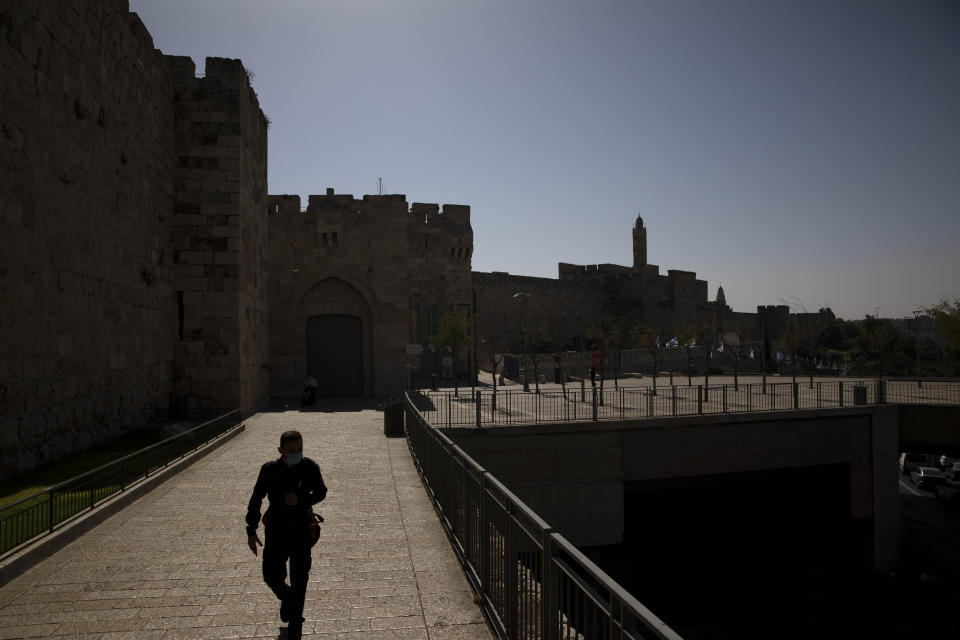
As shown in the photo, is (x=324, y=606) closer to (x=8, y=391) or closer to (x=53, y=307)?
(x=8, y=391)

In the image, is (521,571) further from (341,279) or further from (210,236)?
(341,279)

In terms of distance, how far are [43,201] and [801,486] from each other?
19.9 metres

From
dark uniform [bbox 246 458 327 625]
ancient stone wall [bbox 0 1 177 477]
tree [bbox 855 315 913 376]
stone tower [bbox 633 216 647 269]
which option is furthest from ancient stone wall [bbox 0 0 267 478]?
stone tower [bbox 633 216 647 269]

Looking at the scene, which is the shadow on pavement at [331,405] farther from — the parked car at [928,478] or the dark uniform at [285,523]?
the parked car at [928,478]

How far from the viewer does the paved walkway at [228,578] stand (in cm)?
409

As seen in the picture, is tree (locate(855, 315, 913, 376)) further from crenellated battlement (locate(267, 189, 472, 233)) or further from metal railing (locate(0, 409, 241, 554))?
metal railing (locate(0, 409, 241, 554))

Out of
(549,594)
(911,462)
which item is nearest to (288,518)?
(549,594)

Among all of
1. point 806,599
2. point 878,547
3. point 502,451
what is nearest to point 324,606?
point 502,451

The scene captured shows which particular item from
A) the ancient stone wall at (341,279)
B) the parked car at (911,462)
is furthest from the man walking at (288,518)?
the parked car at (911,462)

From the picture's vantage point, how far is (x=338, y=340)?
22.1 meters

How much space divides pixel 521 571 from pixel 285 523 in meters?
1.51

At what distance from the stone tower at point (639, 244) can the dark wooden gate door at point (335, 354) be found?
43.7 m

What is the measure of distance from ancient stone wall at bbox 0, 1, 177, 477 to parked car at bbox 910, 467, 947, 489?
99.3ft

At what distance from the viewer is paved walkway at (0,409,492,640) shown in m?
4.09
